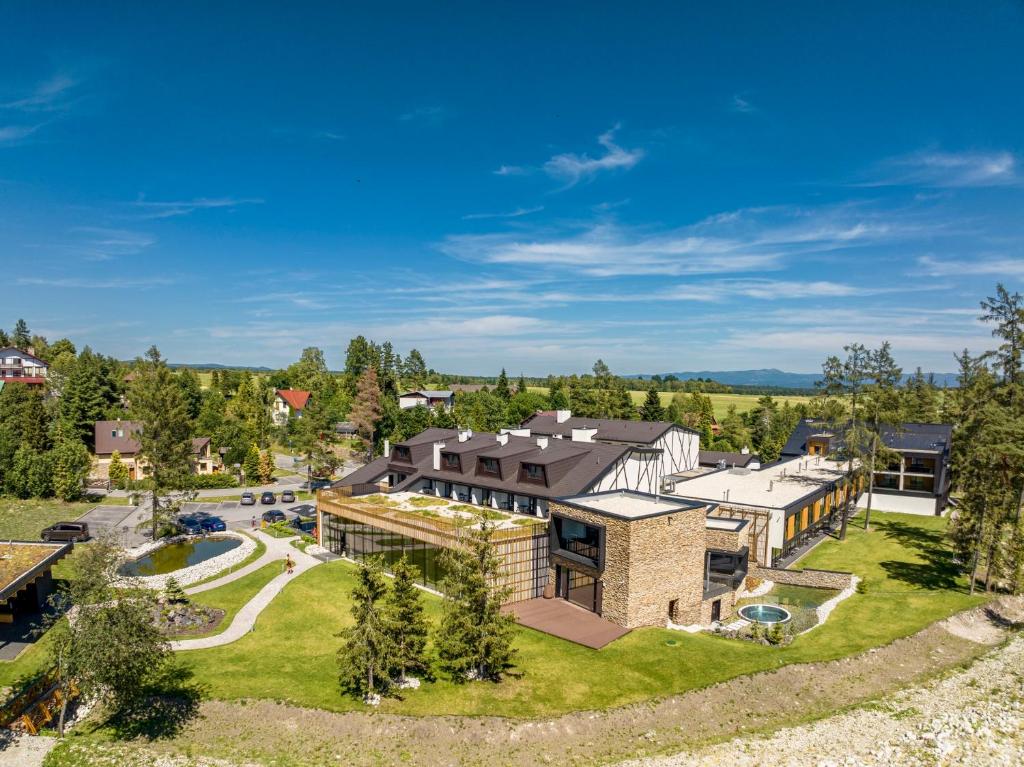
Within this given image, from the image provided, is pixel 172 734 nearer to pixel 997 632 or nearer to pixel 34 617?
pixel 34 617

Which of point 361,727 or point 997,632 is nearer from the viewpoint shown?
point 361,727

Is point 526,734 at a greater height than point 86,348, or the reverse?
point 86,348

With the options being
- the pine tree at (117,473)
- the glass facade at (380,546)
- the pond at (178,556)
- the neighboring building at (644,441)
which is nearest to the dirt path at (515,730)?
the glass facade at (380,546)

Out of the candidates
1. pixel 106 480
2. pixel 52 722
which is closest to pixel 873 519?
pixel 52 722

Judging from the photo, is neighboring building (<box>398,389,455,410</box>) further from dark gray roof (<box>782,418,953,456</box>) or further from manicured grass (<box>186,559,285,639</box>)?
manicured grass (<box>186,559,285,639</box>)

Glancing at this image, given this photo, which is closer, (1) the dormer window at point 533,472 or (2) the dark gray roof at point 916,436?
(1) the dormer window at point 533,472

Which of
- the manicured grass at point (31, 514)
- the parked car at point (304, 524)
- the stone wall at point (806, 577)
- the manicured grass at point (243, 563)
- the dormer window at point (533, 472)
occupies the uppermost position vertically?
the dormer window at point (533, 472)

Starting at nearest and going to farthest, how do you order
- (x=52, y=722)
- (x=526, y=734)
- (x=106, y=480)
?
(x=526, y=734)
(x=52, y=722)
(x=106, y=480)

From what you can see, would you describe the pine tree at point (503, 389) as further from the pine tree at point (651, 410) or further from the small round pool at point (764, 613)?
the small round pool at point (764, 613)
